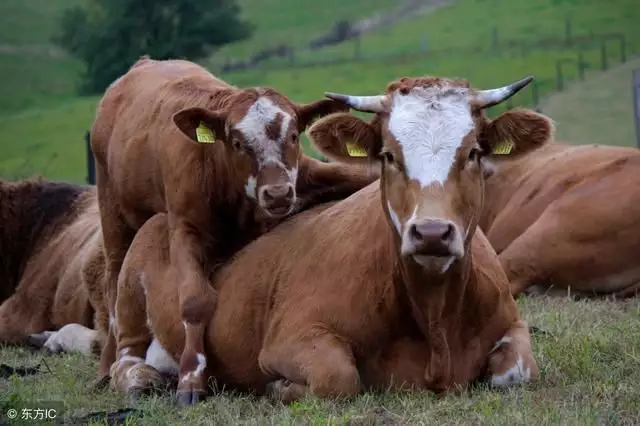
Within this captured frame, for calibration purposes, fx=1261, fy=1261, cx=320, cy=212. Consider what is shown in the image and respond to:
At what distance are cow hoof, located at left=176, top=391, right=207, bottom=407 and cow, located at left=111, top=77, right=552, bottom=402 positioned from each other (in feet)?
0.54

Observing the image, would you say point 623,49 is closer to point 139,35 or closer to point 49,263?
point 139,35

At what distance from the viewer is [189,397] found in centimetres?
664

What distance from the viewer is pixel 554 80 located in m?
33.6

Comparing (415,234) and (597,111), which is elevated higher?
(415,234)

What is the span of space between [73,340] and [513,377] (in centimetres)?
484

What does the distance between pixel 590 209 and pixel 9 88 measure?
3304 centimetres

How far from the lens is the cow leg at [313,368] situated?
5926 millimetres

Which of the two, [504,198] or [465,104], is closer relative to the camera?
[465,104]

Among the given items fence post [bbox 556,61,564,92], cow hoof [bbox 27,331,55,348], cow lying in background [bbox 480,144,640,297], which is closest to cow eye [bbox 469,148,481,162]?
cow lying in background [bbox 480,144,640,297]

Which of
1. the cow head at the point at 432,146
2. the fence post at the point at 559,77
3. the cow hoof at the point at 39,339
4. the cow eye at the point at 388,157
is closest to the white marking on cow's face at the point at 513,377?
the cow head at the point at 432,146

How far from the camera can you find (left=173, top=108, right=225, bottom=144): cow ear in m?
7.20

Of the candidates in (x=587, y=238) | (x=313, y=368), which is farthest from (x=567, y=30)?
(x=313, y=368)

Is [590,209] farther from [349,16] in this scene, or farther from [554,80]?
[349,16]

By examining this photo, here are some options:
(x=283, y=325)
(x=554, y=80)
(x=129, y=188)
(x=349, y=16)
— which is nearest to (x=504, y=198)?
(x=129, y=188)
